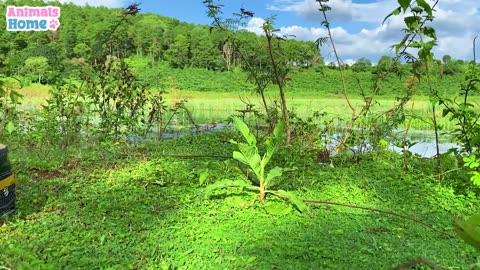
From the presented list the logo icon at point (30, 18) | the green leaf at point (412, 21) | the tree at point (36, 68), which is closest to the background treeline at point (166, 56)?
the tree at point (36, 68)

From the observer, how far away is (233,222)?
325 centimetres

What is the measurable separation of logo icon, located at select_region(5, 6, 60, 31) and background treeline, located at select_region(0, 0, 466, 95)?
64cm

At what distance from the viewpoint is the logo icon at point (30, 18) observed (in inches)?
372

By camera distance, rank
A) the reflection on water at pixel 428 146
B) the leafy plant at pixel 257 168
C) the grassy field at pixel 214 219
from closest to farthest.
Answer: the grassy field at pixel 214 219, the leafy plant at pixel 257 168, the reflection on water at pixel 428 146

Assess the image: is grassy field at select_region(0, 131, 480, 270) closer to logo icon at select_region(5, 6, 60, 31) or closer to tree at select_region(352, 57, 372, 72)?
tree at select_region(352, 57, 372, 72)

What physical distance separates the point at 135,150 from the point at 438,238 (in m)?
3.53

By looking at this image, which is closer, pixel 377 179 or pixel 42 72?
pixel 377 179

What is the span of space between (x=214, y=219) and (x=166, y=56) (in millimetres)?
18629

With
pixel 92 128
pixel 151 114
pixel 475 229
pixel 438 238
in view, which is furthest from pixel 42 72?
pixel 475 229

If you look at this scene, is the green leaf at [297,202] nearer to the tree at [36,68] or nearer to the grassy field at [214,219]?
the grassy field at [214,219]

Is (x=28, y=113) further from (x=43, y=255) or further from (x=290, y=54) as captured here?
(x=43, y=255)

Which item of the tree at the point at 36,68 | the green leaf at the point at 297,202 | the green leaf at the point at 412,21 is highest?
the green leaf at the point at 412,21

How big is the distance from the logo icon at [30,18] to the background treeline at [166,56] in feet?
2.09

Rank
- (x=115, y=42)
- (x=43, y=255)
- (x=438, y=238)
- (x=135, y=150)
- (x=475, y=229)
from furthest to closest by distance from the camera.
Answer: (x=115, y=42), (x=135, y=150), (x=438, y=238), (x=43, y=255), (x=475, y=229)
